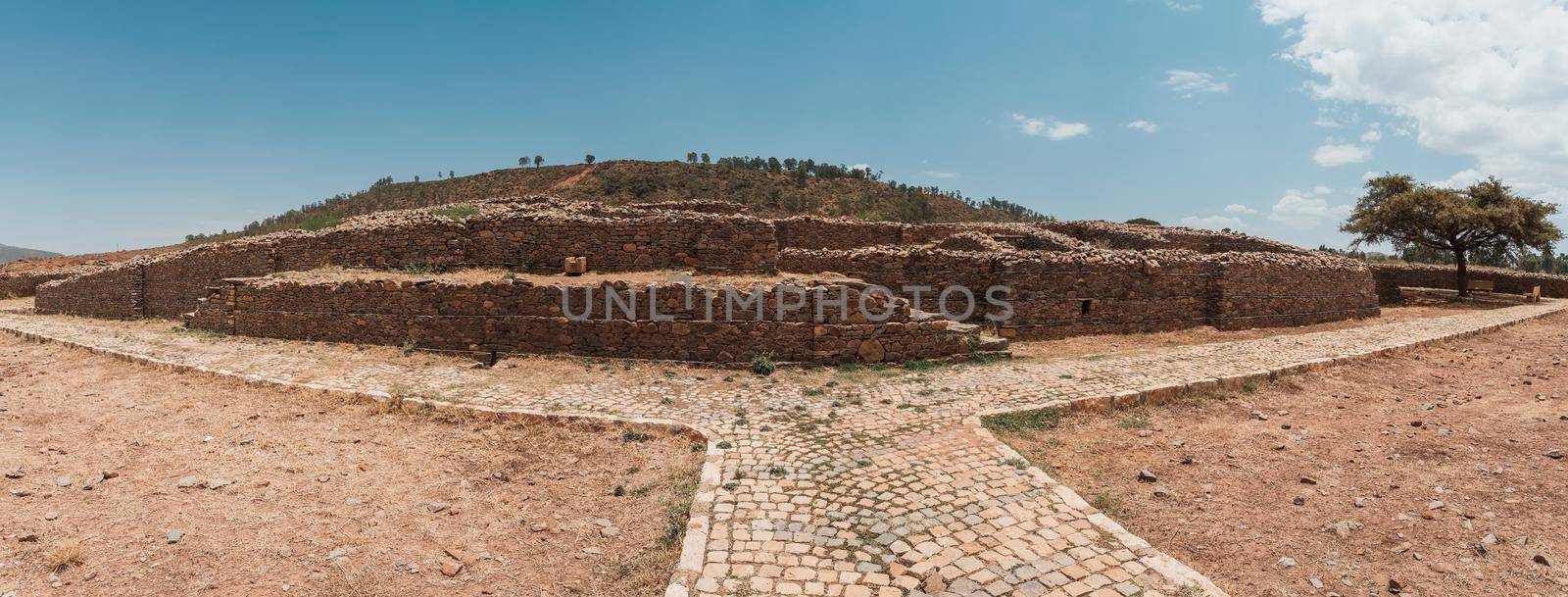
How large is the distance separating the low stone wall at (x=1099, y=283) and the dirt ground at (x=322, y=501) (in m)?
8.46

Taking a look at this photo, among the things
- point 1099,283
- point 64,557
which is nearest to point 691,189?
point 1099,283

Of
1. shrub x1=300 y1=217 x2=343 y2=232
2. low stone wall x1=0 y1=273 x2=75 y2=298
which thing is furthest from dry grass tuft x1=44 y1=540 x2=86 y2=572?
low stone wall x1=0 y1=273 x2=75 y2=298

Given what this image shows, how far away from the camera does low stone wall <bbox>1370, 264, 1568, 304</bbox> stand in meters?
24.5

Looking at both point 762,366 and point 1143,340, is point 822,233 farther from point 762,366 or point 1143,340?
point 762,366

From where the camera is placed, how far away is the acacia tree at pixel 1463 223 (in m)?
23.1

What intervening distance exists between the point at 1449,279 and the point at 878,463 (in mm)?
35446

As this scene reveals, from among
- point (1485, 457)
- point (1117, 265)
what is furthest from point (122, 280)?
point (1485, 457)

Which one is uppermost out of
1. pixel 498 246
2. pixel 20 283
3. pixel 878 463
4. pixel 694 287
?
pixel 498 246

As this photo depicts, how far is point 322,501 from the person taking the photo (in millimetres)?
5234

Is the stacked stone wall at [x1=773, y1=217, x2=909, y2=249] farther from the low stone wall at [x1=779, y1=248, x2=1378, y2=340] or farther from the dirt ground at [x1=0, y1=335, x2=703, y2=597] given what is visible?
the dirt ground at [x1=0, y1=335, x2=703, y2=597]

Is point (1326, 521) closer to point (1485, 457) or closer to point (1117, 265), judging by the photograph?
point (1485, 457)

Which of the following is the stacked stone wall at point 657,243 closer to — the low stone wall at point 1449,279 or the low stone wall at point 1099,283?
the low stone wall at point 1099,283

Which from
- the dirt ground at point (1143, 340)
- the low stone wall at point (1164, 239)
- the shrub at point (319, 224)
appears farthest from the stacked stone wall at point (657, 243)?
the low stone wall at point (1164, 239)

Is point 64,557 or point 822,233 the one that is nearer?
point 64,557
